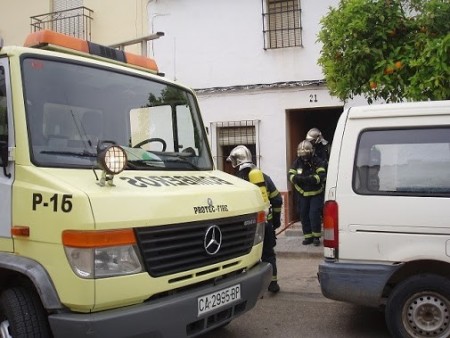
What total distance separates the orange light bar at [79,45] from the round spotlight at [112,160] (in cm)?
113

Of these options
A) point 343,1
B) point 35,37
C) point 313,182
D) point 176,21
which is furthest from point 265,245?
point 176,21

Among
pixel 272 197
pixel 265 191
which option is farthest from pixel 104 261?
pixel 272 197

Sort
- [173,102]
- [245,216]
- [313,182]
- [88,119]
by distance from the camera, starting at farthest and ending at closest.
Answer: [313,182] → [173,102] → [245,216] → [88,119]

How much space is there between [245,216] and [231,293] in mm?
583

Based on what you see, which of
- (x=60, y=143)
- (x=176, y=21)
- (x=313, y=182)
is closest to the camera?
(x=60, y=143)

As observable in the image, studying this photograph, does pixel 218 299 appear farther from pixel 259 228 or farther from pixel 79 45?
pixel 79 45

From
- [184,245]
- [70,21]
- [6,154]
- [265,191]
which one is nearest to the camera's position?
[6,154]

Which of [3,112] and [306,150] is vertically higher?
[3,112]

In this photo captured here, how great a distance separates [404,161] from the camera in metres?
4.06

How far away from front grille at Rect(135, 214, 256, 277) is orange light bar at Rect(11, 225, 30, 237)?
2.14ft

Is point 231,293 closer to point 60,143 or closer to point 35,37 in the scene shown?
point 60,143

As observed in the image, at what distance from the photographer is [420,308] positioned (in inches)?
156

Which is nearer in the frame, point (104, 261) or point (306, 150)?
point (104, 261)

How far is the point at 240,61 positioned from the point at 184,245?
7.37m
